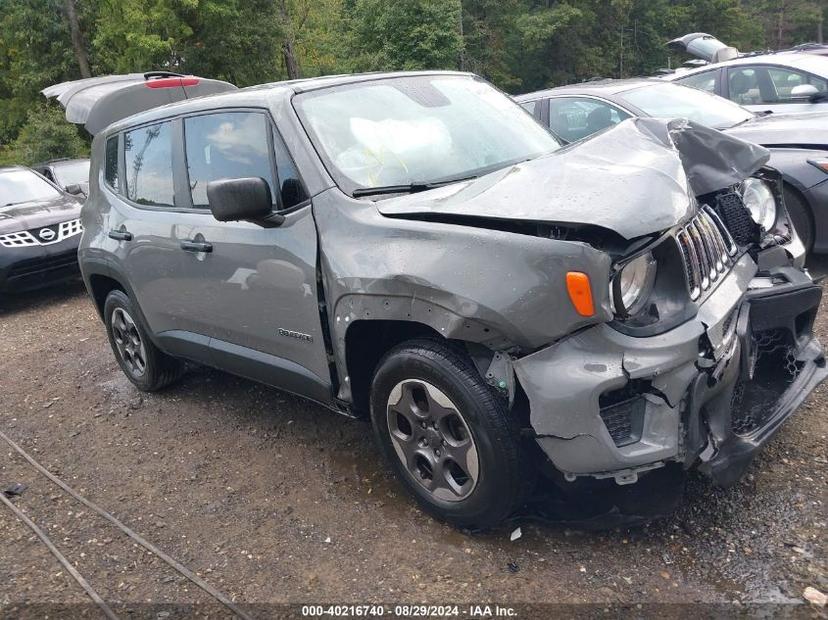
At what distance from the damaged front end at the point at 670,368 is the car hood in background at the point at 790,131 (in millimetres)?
3068

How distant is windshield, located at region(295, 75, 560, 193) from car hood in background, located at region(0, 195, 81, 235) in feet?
20.1

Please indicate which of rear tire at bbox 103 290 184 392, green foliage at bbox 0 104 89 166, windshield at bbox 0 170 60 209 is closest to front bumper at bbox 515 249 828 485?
rear tire at bbox 103 290 184 392

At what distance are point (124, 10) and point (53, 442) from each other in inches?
927

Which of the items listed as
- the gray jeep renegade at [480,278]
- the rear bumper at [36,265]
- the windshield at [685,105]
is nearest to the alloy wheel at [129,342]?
the gray jeep renegade at [480,278]

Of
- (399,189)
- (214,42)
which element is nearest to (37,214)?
(399,189)

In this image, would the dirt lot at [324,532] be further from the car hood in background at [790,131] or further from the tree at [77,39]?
the tree at [77,39]

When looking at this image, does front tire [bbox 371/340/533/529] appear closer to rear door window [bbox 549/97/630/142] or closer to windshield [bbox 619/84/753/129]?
rear door window [bbox 549/97/630/142]

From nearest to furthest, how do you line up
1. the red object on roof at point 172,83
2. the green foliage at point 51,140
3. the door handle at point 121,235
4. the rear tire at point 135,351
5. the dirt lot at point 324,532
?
the dirt lot at point 324,532 → the door handle at point 121,235 → the rear tire at point 135,351 → the red object on roof at point 172,83 → the green foliage at point 51,140

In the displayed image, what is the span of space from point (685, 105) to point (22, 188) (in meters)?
7.96

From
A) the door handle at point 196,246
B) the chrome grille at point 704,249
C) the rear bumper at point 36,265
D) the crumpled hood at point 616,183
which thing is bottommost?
the rear bumper at point 36,265

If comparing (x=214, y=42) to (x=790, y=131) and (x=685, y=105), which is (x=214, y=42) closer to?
(x=685, y=105)

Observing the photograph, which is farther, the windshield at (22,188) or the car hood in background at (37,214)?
the windshield at (22,188)

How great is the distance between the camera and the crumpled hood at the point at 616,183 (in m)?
2.48

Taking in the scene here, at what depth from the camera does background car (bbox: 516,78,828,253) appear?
5309 millimetres
